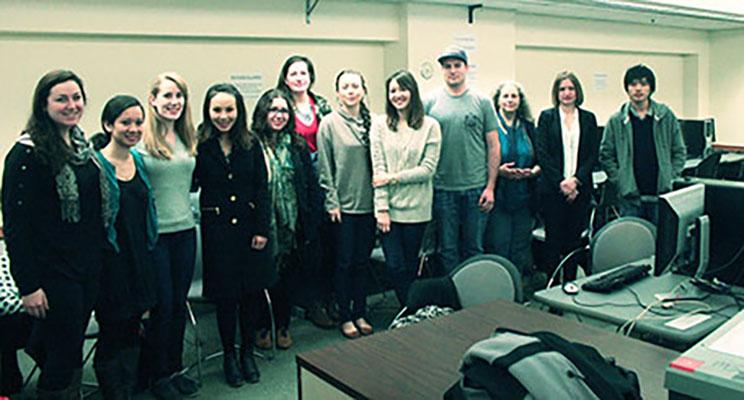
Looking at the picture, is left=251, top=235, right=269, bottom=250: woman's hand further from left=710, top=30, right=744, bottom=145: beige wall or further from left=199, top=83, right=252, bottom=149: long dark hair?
left=710, top=30, right=744, bottom=145: beige wall

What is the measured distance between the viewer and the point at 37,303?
93.6 inches

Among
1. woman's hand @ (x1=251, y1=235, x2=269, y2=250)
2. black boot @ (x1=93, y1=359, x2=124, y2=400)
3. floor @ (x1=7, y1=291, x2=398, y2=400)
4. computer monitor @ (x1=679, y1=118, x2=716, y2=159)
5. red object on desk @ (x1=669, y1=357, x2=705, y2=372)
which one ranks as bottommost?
floor @ (x1=7, y1=291, x2=398, y2=400)

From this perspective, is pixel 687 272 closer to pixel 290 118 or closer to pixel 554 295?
pixel 554 295

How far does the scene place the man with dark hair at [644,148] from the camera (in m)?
3.98

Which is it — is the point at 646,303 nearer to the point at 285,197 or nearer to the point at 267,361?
the point at 285,197

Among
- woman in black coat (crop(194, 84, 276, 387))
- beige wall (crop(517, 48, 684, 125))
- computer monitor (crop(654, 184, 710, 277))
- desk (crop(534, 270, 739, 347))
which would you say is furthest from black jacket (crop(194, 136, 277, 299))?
beige wall (crop(517, 48, 684, 125))

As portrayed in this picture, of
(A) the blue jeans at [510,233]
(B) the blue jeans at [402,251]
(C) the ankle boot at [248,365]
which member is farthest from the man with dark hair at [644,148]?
(C) the ankle boot at [248,365]

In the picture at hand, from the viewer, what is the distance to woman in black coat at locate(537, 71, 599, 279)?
3967 millimetres

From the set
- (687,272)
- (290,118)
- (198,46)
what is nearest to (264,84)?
(198,46)

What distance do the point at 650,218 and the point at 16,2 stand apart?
155 inches

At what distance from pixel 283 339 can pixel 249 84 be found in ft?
6.22

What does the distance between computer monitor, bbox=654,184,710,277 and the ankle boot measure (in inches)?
77.2

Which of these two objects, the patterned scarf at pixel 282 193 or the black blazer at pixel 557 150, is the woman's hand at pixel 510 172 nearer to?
the black blazer at pixel 557 150

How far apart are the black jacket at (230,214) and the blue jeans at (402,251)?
79cm
